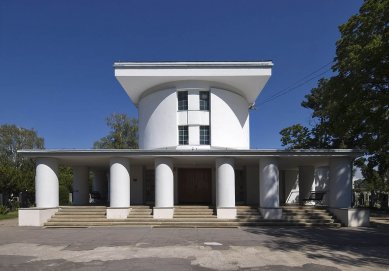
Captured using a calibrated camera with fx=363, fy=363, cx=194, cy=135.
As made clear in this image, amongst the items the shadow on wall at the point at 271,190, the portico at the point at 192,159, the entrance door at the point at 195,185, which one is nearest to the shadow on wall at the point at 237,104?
the entrance door at the point at 195,185

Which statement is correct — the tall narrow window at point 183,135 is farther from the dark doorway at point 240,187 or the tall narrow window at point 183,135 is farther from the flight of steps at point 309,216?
the flight of steps at point 309,216

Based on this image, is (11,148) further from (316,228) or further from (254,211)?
(316,228)

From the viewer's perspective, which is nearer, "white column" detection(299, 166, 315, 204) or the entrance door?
the entrance door

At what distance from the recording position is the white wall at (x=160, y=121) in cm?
2225

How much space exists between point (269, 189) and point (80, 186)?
12.2 m

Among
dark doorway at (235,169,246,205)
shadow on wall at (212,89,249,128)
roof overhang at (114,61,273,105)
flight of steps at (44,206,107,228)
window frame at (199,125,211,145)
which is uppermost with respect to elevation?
roof overhang at (114,61,273,105)

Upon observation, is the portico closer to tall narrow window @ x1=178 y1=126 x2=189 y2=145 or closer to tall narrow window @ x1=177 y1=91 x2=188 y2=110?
tall narrow window @ x1=178 y1=126 x2=189 y2=145

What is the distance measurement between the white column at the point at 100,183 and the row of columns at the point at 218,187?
23.7 ft

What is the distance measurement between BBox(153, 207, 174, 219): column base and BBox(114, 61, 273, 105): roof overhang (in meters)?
7.98

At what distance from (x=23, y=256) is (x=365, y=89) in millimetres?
15327

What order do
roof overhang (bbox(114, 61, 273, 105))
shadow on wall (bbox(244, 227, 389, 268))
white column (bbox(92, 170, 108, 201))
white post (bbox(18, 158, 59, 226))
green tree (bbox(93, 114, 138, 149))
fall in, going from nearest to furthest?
1. shadow on wall (bbox(244, 227, 389, 268))
2. white post (bbox(18, 158, 59, 226))
3. roof overhang (bbox(114, 61, 273, 105))
4. white column (bbox(92, 170, 108, 201))
5. green tree (bbox(93, 114, 138, 149))

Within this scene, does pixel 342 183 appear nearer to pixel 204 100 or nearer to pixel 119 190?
pixel 204 100

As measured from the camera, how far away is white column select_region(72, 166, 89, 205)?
76.2 feet

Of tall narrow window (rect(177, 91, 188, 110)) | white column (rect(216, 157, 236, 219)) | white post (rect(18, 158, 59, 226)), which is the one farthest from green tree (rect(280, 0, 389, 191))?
white post (rect(18, 158, 59, 226))
